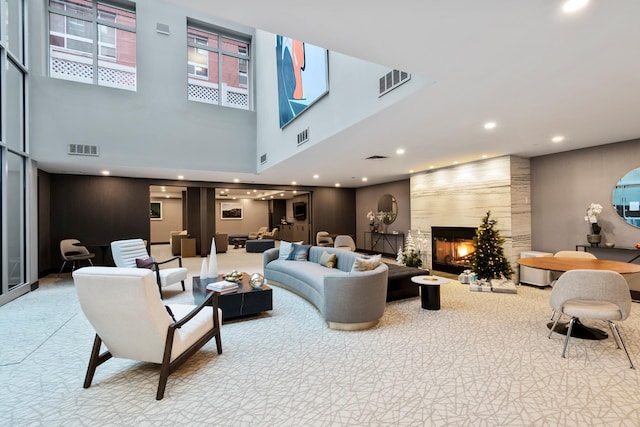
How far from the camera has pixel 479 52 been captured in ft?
8.05

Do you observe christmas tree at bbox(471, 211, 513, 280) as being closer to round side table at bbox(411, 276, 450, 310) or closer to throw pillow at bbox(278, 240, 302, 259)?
round side table at bbox(411, 276, 450, 310)

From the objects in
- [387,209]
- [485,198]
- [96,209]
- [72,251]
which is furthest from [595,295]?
[96,209]

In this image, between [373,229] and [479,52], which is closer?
[479,52]

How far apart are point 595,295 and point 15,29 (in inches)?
377

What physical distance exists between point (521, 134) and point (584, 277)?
8.25 feet

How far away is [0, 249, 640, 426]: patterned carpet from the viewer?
222 centimetres

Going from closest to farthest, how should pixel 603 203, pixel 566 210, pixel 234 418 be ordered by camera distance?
1. pixel 234 418
2. pixel 603 203
3. pixel 566 210

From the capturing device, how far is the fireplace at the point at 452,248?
23.2 ft

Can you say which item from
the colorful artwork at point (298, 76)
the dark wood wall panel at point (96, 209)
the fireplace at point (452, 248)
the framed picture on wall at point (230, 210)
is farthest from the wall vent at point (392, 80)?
the framed picture on wall at point (230, 210)

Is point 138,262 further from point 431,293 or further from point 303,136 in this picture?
point 431,293

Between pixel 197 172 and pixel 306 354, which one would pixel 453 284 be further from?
pixel 197 172

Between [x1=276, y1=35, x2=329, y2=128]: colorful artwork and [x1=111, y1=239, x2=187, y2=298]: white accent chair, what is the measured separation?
3.79 metres

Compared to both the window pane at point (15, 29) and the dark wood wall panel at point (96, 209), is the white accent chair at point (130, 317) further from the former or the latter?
the dark wood wall panel at point (96, 209)

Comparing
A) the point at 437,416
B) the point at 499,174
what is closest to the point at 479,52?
the point at 437,416
